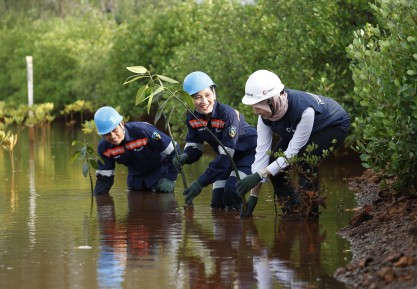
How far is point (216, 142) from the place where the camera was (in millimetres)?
12445

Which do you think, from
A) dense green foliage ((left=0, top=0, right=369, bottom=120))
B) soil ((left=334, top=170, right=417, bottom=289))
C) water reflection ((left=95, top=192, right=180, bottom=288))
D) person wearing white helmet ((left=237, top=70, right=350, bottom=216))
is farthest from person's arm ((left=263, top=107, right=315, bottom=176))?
dense green foliage ((left=0, top=0, right=369, bottom=120))

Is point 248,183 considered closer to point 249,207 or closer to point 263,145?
point 263,145

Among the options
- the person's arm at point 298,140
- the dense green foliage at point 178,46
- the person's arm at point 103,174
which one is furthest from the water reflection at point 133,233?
the dense green foliage at point 178,46

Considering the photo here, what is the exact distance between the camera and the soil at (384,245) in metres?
7.46

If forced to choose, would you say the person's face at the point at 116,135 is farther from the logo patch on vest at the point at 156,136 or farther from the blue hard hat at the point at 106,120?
the logo patch on vest at the point at 156,136

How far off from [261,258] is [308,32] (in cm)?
1040

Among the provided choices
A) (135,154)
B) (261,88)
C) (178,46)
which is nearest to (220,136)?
(261,88)

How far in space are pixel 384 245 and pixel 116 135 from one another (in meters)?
5.72

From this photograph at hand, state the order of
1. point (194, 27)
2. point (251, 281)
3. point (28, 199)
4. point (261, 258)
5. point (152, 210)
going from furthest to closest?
point (194, 27) → point (28, 199) → point (152, 210) → point (261, 258) → point (251, 281)

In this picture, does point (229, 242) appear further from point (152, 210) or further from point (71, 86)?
point (71, 86)

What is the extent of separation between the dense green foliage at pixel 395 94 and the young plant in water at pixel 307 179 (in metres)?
0.52

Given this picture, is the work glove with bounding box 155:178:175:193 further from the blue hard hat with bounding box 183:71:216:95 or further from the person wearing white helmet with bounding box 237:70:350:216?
the person wearing white helmet with bounding box 237:70:350:216

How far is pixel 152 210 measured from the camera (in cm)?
1256

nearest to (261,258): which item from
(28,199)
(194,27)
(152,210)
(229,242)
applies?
(229,242)
